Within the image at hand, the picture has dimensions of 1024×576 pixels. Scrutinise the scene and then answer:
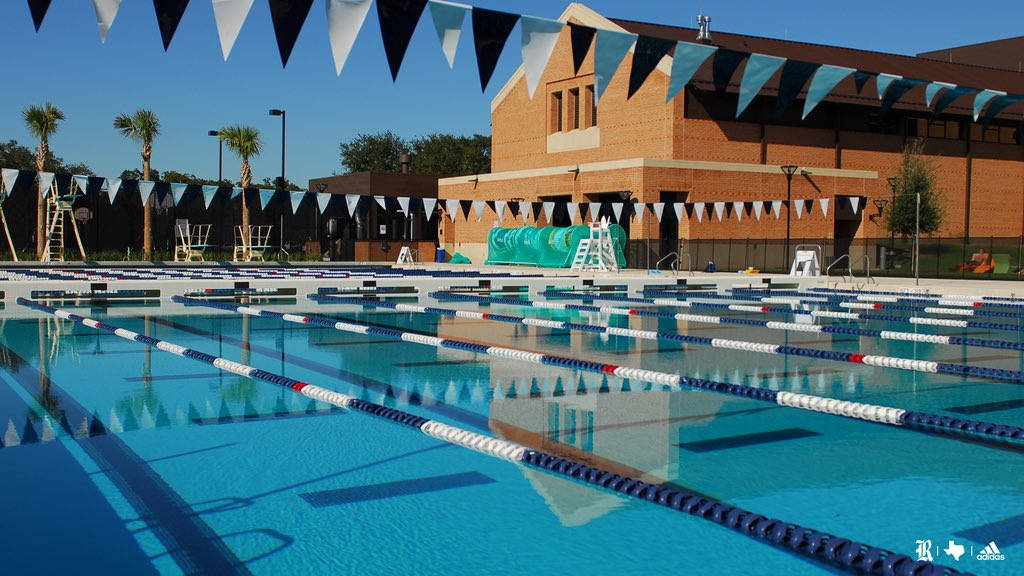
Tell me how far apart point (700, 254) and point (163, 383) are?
25628mm

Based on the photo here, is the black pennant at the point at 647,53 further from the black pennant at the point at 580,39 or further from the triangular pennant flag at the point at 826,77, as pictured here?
the triangular pennant flag at the point at 826,77

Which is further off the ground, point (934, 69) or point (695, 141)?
point (934, 69)

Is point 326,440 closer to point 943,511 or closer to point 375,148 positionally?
point 943,511

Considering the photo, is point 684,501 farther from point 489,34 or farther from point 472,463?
point 489,34

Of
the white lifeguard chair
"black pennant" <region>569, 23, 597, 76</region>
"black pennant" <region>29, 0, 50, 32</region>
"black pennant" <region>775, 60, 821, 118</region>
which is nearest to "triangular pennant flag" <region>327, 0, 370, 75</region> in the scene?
"black pennant" <region>29, 0, 50, 32</region>

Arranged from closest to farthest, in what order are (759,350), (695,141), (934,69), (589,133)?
(759,350) → (695,141) → (589,133) → (934,69)

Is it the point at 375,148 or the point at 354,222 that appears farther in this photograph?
the point at 375,148

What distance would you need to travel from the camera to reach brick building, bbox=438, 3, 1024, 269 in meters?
31.8

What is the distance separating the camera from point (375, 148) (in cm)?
8462

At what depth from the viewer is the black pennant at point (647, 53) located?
418 inches

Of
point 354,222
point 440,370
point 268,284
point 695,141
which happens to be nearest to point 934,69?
point 695,141

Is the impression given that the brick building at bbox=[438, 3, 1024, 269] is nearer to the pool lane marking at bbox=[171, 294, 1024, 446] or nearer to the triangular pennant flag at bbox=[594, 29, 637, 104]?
the triangular pennant flag at bbox=[594, 29, 637, 104]

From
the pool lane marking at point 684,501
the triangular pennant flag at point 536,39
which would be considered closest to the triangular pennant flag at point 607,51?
the triangular pennant flag at point 536,39

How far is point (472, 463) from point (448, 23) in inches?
227
